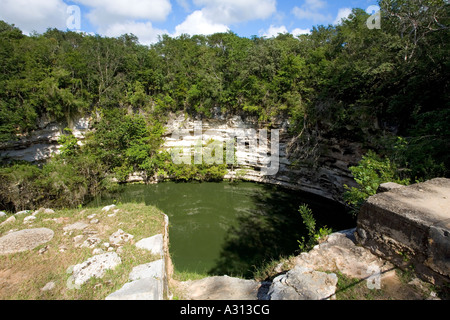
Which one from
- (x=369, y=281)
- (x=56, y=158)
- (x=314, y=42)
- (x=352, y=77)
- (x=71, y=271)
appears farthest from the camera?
(x=314, y=42)

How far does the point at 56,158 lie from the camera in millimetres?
12086

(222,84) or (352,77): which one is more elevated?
(222,84)

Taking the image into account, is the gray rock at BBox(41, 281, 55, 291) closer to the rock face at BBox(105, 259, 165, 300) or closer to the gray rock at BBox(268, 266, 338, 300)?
the rock face at BBox(105, 259, 165, 300)

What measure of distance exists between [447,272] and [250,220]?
715 cm

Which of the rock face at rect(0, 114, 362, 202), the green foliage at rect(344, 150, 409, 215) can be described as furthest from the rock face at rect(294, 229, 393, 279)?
the rock face at rect(0, 114, 362, 202)

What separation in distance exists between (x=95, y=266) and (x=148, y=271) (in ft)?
2.73

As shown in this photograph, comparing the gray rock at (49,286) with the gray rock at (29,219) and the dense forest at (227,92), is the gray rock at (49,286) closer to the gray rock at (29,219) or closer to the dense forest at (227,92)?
the gray rock at (29,219)

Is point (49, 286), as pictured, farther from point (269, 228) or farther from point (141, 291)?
point (269, 228)

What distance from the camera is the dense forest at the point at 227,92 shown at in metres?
6.52

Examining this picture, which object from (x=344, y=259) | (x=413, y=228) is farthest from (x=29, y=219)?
(x=413, y=228)

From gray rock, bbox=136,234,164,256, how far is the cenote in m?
2.52

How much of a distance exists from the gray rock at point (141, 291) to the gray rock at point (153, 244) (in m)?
0.74
